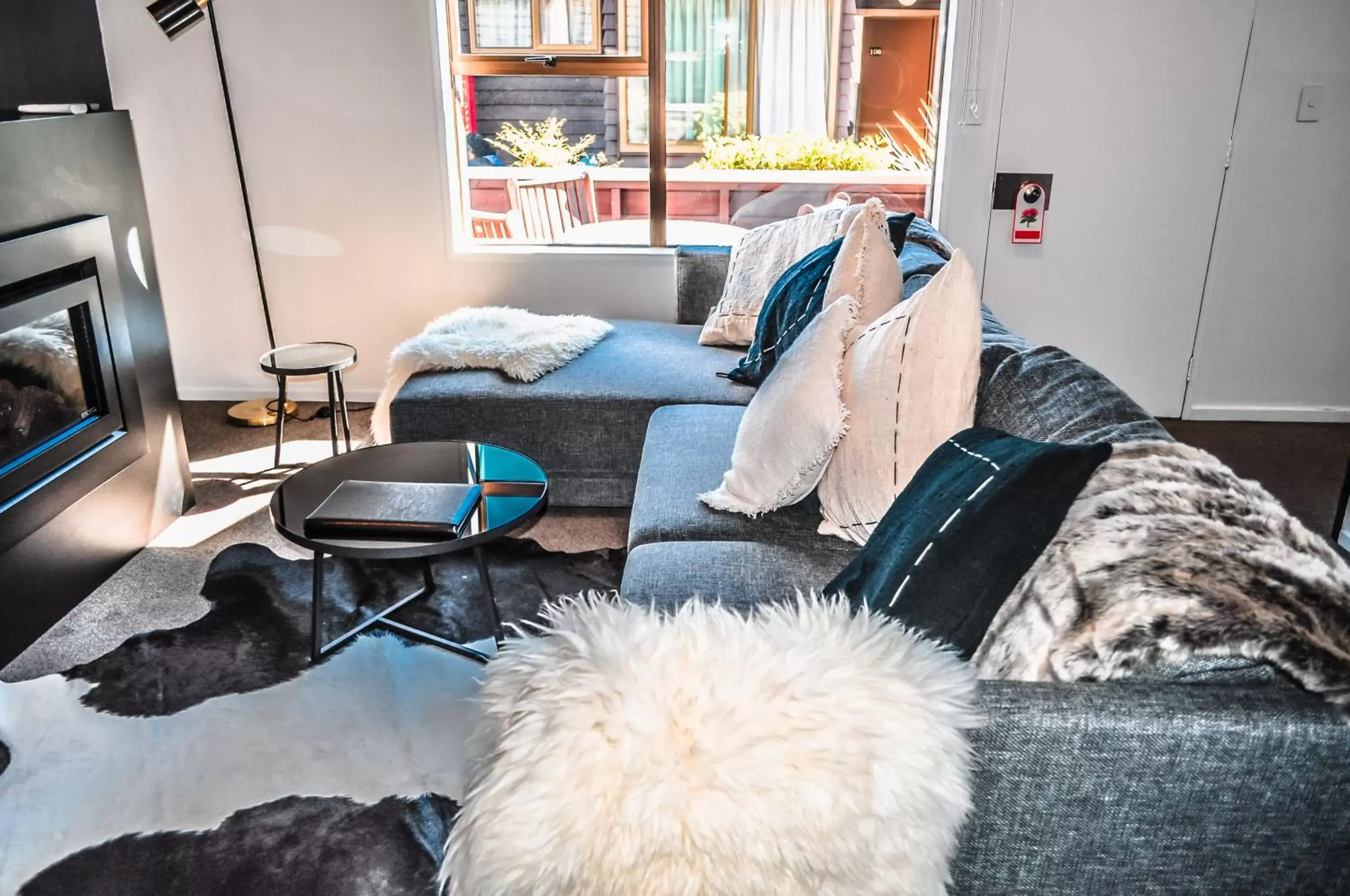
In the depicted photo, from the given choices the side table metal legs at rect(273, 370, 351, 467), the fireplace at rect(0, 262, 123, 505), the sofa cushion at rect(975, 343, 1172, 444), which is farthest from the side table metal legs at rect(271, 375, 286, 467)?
the sofa cushion at rect(975, 343, 1172, 444)

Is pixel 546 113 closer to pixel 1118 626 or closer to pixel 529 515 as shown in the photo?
pixel 529 515

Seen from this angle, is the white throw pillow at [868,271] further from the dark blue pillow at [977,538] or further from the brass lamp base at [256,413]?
the brass lamp base at [256,413]

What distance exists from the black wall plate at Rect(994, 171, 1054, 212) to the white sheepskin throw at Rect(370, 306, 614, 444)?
5.47 ft

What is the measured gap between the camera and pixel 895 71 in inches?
150

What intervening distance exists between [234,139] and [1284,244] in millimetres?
3965

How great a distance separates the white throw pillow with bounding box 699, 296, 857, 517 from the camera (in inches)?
73.0

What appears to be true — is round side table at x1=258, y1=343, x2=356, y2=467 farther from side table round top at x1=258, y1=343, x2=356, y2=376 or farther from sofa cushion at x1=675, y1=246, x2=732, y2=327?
sofa cushion at x1=675, y1=246, x2=732, y2=327

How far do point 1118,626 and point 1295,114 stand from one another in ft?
11.1

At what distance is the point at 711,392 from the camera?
9.25 ft

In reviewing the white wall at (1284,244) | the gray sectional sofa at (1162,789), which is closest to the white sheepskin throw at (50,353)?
the gray sectional sofa at (1162,789)

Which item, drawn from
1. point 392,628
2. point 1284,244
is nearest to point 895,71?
point 1284,244

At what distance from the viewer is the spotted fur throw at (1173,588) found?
0.95 meters

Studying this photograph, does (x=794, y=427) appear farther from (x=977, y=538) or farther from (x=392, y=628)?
(x=392, y=628)

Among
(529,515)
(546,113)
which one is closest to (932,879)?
(529,515)
